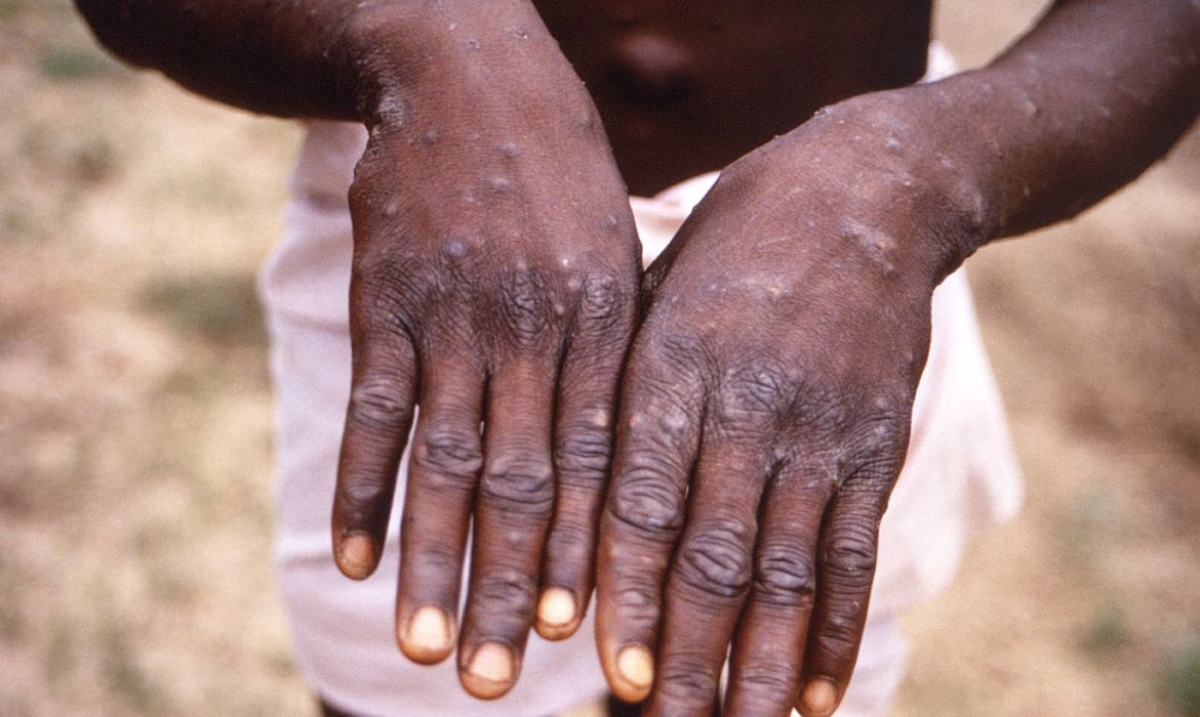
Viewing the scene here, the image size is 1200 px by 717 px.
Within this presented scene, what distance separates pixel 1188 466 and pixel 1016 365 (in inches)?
19.9

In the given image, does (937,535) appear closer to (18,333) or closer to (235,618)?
(235,618)

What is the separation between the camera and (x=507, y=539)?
69cm

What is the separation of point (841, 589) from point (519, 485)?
23 centimetres

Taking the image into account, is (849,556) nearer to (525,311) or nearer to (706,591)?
(706,591)

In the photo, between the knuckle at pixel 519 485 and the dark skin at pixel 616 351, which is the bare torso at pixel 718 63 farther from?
the knuckle at pixel 519 485

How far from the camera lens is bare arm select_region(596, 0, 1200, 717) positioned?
2.25 ft

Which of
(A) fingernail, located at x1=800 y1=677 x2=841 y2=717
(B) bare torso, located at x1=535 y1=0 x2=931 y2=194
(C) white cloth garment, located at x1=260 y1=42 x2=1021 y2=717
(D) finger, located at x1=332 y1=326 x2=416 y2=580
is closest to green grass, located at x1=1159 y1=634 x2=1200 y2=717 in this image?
(C) white cloth garment, located at x1=260 y1=42 x2=1021 y2=717

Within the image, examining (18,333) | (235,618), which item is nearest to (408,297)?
(235,618)

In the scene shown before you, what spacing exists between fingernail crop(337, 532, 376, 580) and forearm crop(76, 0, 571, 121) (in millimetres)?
326

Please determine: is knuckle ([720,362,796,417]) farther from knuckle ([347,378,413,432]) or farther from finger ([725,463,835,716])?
knuckle ([347,378,413,432])

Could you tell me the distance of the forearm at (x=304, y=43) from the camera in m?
0.80

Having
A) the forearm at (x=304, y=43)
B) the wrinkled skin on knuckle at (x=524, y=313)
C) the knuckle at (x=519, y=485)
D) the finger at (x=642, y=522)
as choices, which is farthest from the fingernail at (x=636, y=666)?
the forearm at (x=304, y=43)

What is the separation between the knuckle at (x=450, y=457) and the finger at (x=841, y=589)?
25cm

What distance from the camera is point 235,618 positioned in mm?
2191
